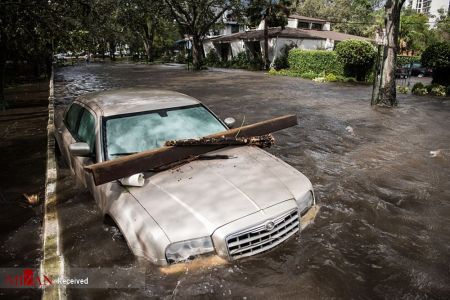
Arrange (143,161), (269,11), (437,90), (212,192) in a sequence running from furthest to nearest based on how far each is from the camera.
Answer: (269,11) → (437,90) → (143,161) → (212,192)

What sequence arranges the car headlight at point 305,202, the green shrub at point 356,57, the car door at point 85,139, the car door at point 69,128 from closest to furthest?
the car headlight at point 305,202 → the car door at point 85,139 → the car door at point 69,128 → the green shrub at point 356,57

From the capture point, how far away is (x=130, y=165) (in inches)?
149

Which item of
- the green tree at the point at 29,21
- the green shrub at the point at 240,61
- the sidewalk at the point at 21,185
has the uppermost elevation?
the green tree at the point at 29,21

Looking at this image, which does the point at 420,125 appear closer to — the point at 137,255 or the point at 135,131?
the point at 135,131

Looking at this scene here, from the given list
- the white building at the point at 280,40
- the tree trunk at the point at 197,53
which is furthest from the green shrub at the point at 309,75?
the tree trunk at the point at 197,53

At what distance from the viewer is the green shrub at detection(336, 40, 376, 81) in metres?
23.8

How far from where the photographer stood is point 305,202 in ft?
13.0

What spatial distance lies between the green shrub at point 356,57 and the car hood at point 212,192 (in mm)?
22237

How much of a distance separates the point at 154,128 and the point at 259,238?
85.5 inches

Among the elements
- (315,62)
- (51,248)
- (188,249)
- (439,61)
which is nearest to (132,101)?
(51,248)

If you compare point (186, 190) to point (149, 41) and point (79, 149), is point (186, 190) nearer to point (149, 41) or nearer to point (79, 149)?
point (79, 149)

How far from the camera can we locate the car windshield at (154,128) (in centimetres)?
440

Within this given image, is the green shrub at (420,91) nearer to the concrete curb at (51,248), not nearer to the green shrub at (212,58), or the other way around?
the concrete curb at (51,248)

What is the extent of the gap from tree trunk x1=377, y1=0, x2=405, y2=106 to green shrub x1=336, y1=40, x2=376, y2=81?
10.1 m
